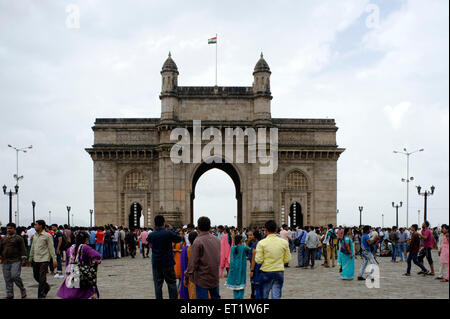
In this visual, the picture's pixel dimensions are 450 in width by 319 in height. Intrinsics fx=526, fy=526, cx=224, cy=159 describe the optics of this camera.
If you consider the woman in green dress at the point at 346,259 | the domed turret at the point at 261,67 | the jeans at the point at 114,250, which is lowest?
the jeans at the point at 114,250

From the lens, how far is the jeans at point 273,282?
10.2 metres

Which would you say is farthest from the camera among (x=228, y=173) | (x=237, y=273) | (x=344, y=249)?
(x=228, y=173)

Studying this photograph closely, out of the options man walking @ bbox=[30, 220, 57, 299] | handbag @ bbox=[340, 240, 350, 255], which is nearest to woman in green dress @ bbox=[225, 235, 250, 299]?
man walking @ bbox=[30, 220, 57, 299]

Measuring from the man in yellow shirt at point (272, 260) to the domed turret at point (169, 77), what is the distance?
33.8 m

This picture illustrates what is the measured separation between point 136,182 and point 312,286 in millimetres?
31017

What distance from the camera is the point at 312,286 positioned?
54.3 feet

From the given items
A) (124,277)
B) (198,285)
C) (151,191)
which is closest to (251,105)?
(151,191)

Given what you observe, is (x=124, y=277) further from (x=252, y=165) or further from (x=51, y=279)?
(x=252, y=165)

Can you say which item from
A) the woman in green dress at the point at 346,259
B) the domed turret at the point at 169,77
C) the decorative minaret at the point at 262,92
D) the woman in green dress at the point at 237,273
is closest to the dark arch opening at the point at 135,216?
the domed turret at the point at 169,77

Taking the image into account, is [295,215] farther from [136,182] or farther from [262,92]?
[136,182]

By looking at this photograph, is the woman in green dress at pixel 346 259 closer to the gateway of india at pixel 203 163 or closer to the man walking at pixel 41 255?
the man walking at pixel 41 255

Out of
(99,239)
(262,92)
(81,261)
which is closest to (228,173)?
(262,92)

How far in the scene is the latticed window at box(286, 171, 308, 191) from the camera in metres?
45.9

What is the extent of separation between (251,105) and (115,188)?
1367cm
